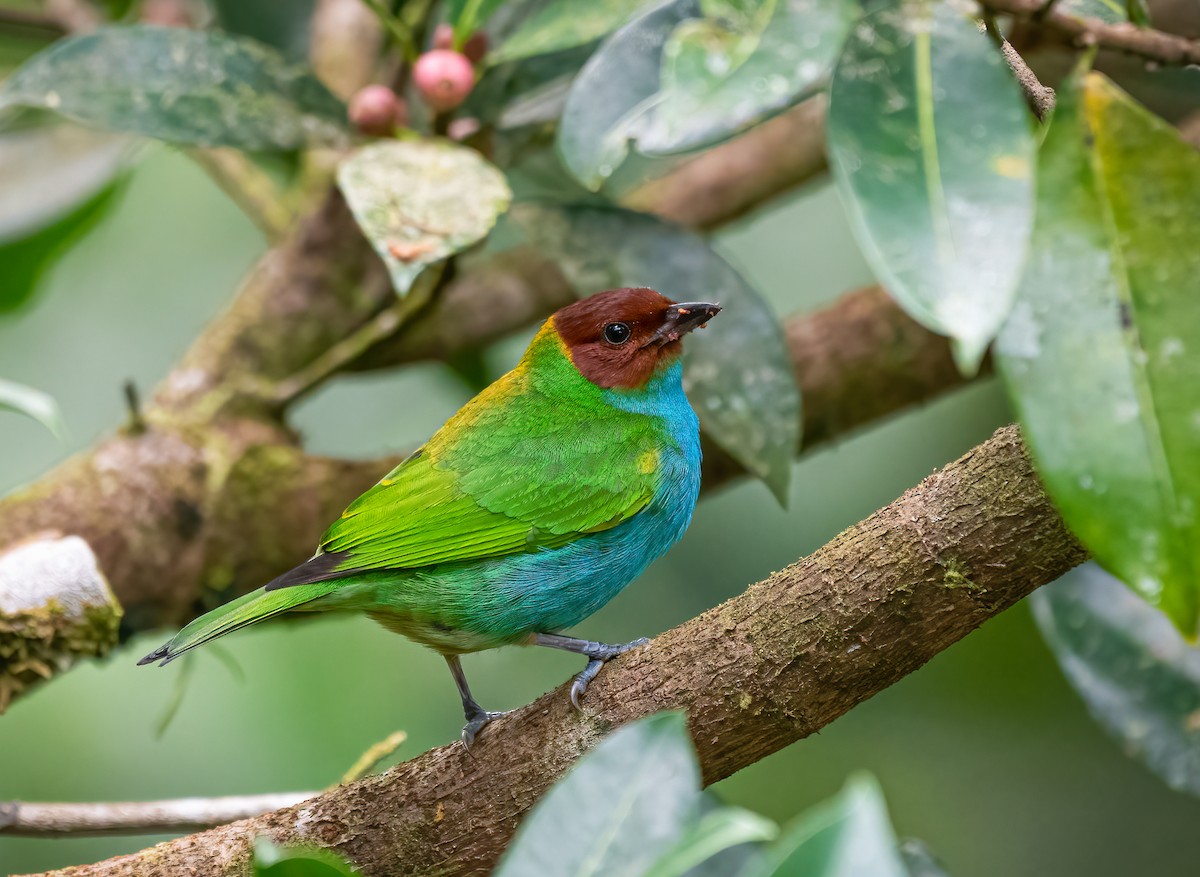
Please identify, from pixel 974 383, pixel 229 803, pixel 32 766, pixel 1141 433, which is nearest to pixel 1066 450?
pixel 1141 433

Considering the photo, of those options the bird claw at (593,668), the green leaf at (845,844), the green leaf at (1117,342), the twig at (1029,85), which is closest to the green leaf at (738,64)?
the green leaf at (1117,342)

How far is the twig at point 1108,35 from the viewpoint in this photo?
6.07ft

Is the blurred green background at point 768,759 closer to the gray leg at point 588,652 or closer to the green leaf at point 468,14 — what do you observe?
the gray leg at point 588,652

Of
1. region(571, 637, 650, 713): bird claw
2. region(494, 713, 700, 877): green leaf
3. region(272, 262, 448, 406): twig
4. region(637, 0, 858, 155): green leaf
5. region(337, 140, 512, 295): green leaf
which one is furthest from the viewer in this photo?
region(272, 262, 448, 406): twig

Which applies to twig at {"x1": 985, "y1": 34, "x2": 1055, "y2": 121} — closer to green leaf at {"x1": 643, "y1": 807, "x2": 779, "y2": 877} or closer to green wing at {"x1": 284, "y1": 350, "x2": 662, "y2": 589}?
green wing at {"x1": 284, "y1": 350, "x2": 662, "y2": 589}

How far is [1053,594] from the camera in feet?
9.59

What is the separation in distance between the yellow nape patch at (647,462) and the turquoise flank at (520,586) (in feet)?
0.04

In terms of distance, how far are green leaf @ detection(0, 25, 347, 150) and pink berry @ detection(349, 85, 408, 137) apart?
84 millimetres

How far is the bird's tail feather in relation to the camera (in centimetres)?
244

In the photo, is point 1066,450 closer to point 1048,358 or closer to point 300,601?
point 1048,358

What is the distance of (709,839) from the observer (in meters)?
1.16

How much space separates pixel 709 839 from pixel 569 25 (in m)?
2.24

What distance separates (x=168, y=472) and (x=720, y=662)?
231 centimetres

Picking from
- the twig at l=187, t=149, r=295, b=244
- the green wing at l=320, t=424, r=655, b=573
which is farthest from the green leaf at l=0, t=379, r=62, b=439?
the twig at l=187, t=149, r=295, b=244
